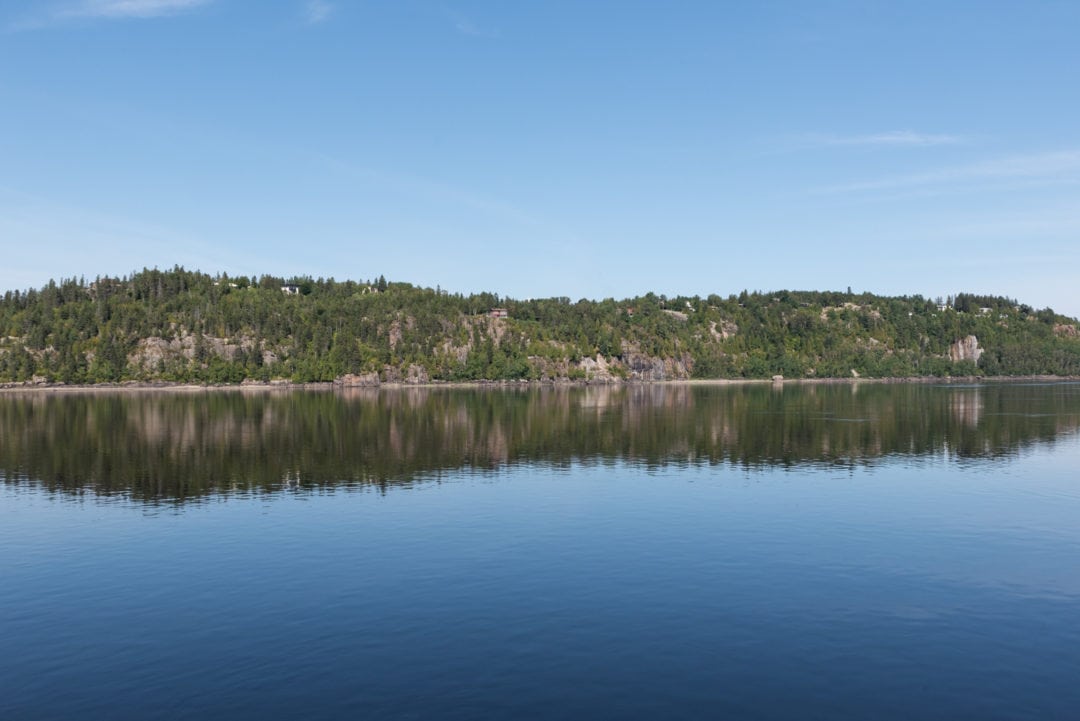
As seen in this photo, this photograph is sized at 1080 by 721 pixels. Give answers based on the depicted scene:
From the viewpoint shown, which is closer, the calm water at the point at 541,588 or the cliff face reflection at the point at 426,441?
the calm water at the point at 541,588

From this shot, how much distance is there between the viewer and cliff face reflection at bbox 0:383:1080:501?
87750mm

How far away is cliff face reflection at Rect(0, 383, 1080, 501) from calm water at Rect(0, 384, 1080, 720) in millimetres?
1439

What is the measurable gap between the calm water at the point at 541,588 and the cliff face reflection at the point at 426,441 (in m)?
1.44

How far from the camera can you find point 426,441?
120938mm

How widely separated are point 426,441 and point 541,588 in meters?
79.7

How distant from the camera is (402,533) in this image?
57.6 meters

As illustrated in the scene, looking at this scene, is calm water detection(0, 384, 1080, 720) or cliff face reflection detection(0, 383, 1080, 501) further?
cliff face reflection detection(0, 383, 1080, 501)

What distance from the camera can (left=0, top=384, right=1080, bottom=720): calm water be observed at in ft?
99.0

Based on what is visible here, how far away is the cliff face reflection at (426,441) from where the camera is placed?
87.8 meters

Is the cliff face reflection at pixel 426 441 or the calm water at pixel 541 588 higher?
the cliff face reflection at pixel 426 441

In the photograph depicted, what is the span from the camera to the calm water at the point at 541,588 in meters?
30.2

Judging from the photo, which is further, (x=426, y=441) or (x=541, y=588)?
(x=426, y=441)

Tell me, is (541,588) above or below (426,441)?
below

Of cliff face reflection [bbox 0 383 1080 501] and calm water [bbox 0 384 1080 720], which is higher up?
cliff face reflection [bbox 0 383 1080 501]
